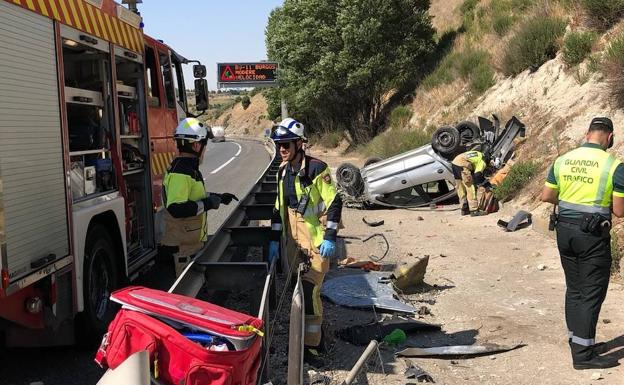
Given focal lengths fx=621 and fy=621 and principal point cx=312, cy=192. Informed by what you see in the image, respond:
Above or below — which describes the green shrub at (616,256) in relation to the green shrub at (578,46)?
below

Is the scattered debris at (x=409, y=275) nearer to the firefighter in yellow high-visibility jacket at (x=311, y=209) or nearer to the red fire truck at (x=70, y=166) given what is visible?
the firefighter in yellow high-visibility jacket at (x=311, y=209)

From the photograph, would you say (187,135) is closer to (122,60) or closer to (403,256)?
(122,60)

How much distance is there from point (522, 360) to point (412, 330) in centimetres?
100

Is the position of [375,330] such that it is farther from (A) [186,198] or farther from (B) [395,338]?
(A) [186,198]

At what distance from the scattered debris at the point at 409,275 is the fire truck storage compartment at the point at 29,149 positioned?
3668mm

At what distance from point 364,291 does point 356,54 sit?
22275 millimetres

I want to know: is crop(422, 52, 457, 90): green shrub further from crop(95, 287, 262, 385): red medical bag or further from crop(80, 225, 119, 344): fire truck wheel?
crop(95, 287, 262, 385): red medical bag

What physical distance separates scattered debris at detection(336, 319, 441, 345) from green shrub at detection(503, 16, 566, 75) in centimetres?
1220

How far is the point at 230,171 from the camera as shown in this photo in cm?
2259

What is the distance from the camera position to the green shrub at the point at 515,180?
11539 millimetres

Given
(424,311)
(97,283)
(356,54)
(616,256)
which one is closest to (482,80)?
(356,54)

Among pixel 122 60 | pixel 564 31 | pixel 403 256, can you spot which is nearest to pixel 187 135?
pixel 122 60

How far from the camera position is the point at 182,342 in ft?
9.97

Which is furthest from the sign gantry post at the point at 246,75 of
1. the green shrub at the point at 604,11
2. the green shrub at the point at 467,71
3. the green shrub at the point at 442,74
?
the green shrub at the point at 604,11
